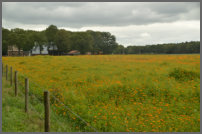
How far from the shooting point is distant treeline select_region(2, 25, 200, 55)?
73.9 m

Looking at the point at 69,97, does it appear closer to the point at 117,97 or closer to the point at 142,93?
the point at 117,97

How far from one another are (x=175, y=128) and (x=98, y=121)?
8.81ft

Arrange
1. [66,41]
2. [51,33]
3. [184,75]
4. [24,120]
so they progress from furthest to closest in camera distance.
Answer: [51,33] → [66,41] → [184,75] → [24,120]

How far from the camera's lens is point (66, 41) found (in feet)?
267

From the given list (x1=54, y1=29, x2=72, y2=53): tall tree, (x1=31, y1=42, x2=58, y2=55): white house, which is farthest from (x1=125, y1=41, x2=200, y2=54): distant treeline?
(x1=31, y1=42, x2=58, y2=55): white house

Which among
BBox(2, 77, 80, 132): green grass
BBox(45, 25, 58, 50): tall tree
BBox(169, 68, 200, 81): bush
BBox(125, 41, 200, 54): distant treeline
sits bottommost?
BBox(2, 77, 80, 132): green grass

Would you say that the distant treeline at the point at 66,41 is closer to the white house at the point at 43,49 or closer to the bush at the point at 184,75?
the white house at the point at 43,49

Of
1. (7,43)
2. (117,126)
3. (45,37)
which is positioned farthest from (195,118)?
(45,37)

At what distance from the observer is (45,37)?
82.9m

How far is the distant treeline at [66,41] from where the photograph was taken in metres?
73.9

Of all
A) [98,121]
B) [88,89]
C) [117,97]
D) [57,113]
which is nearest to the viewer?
[98,121]

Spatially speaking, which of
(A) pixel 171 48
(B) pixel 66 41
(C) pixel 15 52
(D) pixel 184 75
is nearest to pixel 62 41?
(B) pixel 66 41

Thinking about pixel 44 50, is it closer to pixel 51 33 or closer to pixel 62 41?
pixel 51 33

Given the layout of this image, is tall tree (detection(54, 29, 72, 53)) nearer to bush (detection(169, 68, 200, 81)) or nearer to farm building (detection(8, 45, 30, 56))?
farm building (detection(8, 45, 30, 56))
